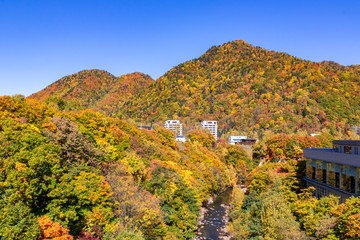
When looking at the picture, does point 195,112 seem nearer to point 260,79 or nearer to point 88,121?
point 260,79

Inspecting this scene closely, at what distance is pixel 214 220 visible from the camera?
42.4m

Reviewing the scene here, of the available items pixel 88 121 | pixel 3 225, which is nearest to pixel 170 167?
pixel 88 121

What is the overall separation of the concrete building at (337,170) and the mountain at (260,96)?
279ft

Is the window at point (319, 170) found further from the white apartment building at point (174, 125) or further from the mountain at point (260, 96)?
the white apartment building at point (174, 125)

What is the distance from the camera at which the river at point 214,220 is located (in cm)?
3597

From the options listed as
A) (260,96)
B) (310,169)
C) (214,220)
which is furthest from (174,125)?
(310,169)

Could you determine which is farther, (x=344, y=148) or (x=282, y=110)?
(x=282, y=110)

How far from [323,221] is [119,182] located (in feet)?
58.1

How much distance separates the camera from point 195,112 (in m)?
162

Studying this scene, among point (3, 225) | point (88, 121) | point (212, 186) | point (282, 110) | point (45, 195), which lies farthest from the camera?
point (282, 110)

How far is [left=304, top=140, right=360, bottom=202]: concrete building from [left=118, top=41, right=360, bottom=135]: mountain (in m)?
85.1

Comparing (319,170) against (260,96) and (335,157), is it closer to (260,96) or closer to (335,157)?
(335,157)

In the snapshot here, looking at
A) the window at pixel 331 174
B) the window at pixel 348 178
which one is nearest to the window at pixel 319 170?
the window at pixel 331 174

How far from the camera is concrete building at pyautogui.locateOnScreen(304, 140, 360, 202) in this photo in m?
24.2
